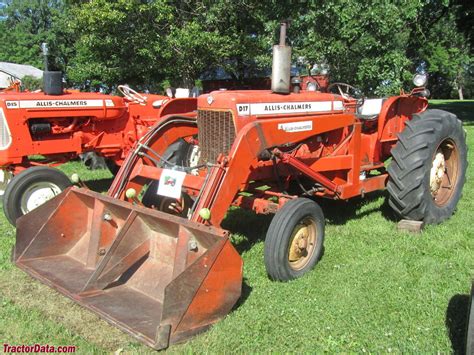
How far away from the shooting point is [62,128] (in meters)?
6.84

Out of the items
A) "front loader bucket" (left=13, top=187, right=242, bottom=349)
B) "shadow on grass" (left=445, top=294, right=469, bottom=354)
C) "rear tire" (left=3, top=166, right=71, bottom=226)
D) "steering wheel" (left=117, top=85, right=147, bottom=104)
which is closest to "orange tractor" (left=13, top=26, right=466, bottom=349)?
"front loader bucket" (left=13, top=187, right=242, bottom=349)

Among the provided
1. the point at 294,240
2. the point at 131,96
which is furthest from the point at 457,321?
the point at 131,96

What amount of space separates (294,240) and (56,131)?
14.0 feet

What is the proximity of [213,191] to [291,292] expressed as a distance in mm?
988

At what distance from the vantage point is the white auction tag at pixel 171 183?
401 cm

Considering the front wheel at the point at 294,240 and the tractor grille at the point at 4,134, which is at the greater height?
the tractor grille at the point at 4,134

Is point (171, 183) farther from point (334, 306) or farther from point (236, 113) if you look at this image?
point (334, 306)

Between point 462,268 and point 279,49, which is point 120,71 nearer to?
point 279,49

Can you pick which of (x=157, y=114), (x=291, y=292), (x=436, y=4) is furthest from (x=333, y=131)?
(x=436, y=4)

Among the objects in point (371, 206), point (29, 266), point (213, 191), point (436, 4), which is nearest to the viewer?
point (213, 191)

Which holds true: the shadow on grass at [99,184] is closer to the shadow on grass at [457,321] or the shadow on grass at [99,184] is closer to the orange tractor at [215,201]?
the orange tractor at [215,201]

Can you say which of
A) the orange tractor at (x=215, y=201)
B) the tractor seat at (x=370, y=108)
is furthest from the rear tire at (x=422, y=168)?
the tractor seat at (x=370, y=108)

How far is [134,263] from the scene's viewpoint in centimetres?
388

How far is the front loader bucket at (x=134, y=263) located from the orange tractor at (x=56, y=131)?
5.02ft
